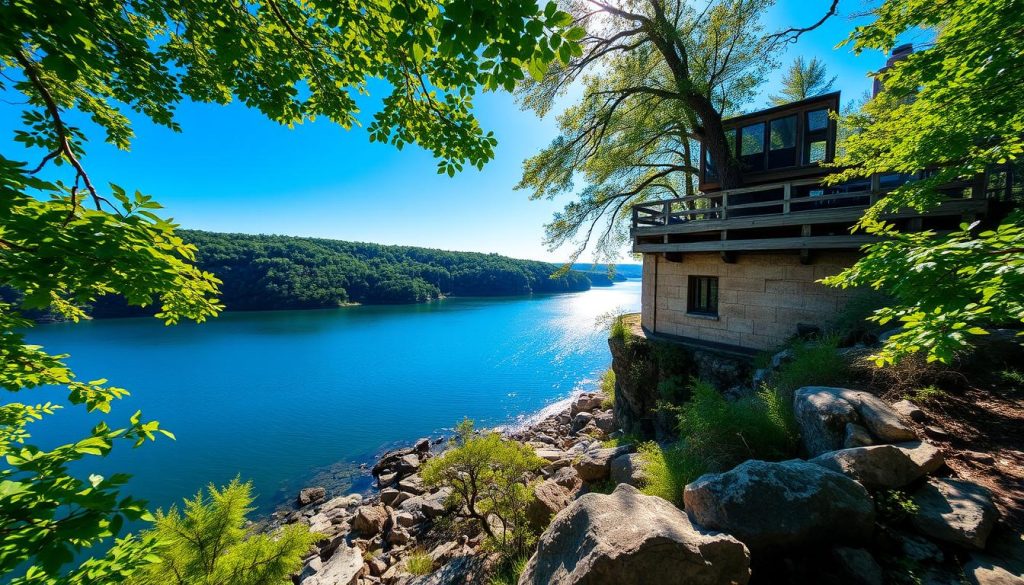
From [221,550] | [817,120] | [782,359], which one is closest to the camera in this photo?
[221,550]

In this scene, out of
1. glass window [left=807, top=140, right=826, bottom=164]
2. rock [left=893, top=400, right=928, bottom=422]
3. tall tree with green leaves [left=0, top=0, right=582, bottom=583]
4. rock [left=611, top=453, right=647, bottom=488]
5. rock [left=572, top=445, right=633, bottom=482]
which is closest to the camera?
tall tree with green leaves [left=0, top=0, right=582, bottom=583]

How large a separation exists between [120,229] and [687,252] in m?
10.2

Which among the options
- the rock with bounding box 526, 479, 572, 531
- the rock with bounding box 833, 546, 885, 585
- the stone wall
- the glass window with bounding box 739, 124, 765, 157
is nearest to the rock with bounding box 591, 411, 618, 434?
the stone wall

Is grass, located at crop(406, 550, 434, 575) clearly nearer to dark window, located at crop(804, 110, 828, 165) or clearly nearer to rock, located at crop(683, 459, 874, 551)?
rock, located at crop(683, 459, 874, 551)

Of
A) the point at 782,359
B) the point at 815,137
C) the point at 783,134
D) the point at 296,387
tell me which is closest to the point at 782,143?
the point at 783,134

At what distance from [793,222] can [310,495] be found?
1502 cm

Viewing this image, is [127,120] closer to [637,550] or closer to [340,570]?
[637,550]

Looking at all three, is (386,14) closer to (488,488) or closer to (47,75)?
(47,75)

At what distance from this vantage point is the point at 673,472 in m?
4.07

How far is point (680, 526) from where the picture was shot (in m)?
2.67

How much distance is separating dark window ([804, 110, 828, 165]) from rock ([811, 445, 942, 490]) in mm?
10871

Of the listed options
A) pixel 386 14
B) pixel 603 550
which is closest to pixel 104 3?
pixel 386 14

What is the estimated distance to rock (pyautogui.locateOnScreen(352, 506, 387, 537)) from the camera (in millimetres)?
8454

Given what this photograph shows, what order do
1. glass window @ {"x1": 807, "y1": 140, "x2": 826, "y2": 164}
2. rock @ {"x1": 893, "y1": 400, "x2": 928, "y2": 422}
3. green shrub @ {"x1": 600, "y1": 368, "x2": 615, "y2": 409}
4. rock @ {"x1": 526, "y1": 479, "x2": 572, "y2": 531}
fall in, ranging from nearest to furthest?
rock @ {"x1": 893, "y1": 400, "x2": 928, "y2": 422}, rock @ {"x1": 526, "y1": 479, "x2": 572, "y2": 531}, glass window @ {"x1": 807, "y1": 140, "x2": 826, "y2": 164}, green shrub @ {"x1": 600, "y1": 368, "x2": 615, "y2": 409}
